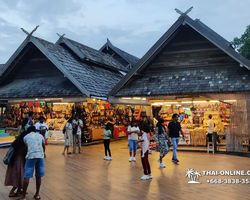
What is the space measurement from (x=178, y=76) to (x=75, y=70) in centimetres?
597

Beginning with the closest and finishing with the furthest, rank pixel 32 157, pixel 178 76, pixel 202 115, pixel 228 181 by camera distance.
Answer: pixel 32 157 < pixel 228 181 < pixel 178 76 < pixel 202 115

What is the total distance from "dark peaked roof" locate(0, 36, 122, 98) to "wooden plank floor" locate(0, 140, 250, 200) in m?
5.28

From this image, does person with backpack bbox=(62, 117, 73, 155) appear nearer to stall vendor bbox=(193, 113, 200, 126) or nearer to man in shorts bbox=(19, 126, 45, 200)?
stall vendor bbox=(193, 113, 200, 126)

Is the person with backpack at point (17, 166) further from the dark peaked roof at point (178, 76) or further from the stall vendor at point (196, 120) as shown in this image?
the stall vendor at point (196, 120)

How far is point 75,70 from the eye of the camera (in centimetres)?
1641

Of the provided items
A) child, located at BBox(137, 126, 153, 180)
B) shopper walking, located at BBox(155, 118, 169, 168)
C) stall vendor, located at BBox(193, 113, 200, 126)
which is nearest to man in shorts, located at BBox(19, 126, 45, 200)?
child, located at BBox(137, 126, 153, 180)

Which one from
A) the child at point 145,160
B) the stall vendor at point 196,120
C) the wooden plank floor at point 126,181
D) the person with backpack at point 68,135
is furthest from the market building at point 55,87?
the child at point 145,160

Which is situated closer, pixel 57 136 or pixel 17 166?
pixel 17 166

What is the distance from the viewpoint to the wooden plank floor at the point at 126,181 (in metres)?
6.09

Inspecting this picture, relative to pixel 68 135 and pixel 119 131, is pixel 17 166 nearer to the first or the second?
pixel 68 135

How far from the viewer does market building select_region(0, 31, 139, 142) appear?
15802mm

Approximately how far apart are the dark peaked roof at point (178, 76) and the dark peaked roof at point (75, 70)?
1.81m

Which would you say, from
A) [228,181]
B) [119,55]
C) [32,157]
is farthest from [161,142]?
[119,55]

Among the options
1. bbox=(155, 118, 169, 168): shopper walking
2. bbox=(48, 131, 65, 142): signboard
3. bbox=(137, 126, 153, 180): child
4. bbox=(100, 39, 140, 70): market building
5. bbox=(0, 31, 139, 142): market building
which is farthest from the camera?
bbox=(100, 39, 140, 70): market building
